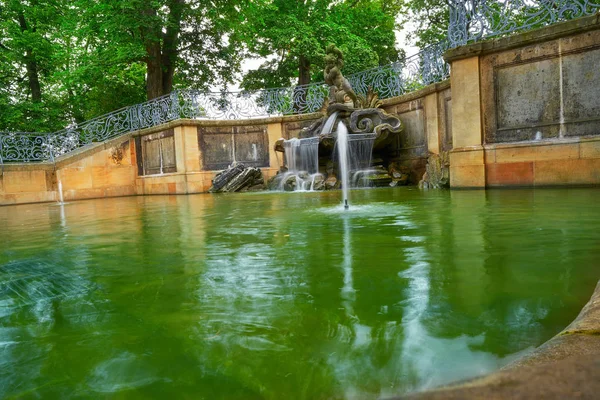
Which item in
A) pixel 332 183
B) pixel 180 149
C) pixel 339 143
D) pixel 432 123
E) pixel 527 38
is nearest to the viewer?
pixel 527 38

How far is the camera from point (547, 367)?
1.91ft

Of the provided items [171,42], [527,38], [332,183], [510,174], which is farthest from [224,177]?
[527,38]

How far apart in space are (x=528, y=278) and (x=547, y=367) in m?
1.65

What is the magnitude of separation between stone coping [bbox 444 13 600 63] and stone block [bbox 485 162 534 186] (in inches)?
88.1

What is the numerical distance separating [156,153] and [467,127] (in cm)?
1230

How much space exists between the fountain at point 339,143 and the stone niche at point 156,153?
4.54m

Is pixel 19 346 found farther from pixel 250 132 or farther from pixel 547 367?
pixel 250 132

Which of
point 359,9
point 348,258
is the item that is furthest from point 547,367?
point 359,9

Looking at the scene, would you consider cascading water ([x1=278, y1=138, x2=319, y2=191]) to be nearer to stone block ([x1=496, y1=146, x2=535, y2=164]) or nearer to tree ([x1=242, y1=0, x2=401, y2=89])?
stone block ([x1=496, y1=146, x2=535, y2=164])

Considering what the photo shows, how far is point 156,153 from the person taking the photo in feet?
55.3

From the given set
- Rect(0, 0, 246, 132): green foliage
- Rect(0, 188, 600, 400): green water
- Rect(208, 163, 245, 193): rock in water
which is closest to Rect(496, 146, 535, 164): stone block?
Rect(0, 188, 600, 400): green water

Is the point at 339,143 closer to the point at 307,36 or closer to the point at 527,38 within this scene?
the point at 527,38

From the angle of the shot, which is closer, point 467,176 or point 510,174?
point 510,174

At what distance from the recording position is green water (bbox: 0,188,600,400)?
1214mm
